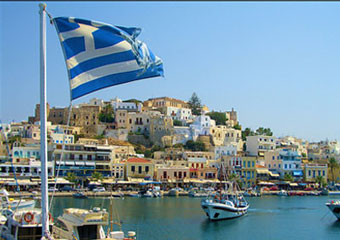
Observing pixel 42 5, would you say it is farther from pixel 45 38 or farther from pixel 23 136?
pixel 23 136

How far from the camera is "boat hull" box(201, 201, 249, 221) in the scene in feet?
138

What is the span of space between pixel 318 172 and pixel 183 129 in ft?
85.5

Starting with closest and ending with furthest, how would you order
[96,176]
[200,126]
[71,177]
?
[71,177] < [96,176] < [200,126]

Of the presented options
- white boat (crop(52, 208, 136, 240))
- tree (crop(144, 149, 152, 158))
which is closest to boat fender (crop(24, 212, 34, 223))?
white boat (crop(52, 208, 136, 240))

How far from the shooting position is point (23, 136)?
275 ft

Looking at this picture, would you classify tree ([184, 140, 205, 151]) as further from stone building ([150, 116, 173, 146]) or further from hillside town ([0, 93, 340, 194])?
stone building ([150, 116, 173, 146])

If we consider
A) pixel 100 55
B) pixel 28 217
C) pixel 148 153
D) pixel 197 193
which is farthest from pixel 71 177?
pixel 100 55

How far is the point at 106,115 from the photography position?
9575cm

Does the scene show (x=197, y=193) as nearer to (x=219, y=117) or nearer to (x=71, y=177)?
(x=71, y=177)

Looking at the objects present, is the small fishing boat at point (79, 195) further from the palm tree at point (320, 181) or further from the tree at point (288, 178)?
the palm tree at point (320, 181)

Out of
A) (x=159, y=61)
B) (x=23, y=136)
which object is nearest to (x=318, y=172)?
(x=23, y=136)

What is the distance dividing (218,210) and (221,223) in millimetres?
1515

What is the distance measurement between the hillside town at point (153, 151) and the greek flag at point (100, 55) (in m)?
46.7

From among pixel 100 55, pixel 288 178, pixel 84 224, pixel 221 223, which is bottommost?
pixel 221 223
